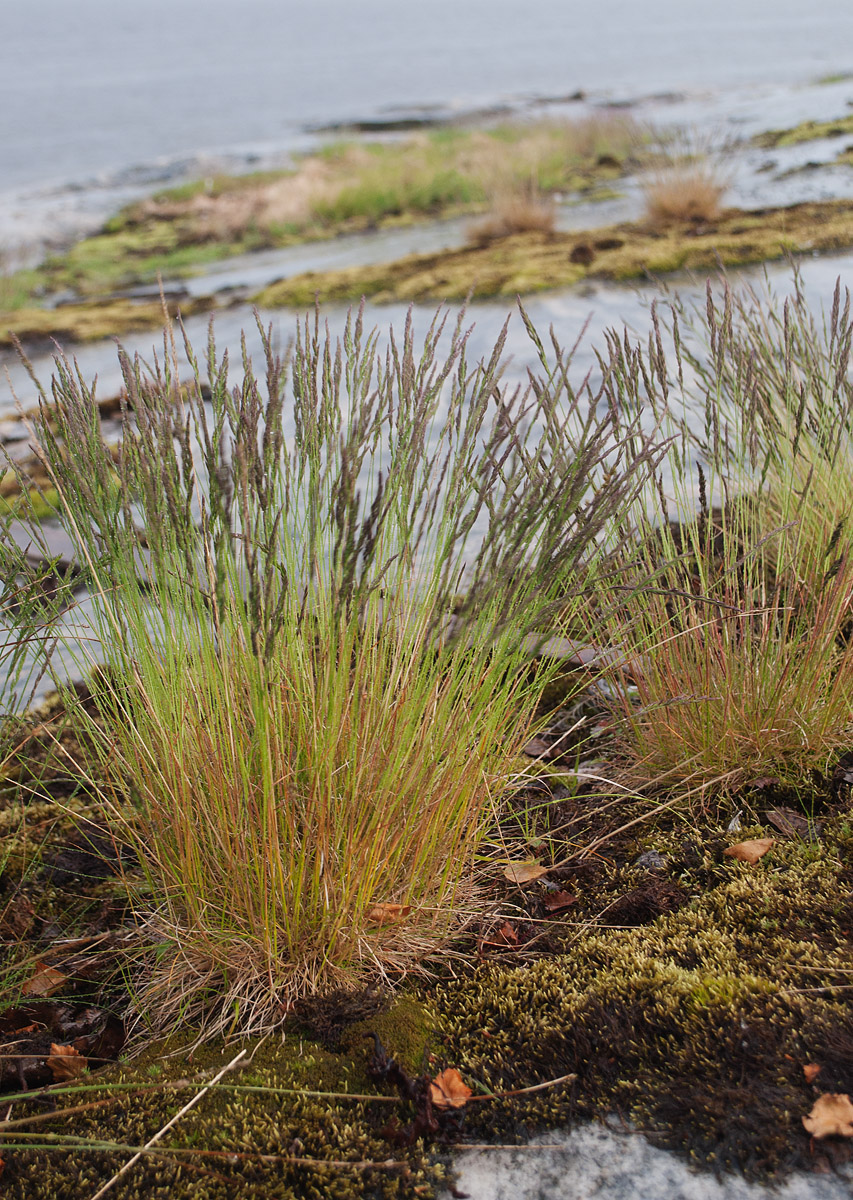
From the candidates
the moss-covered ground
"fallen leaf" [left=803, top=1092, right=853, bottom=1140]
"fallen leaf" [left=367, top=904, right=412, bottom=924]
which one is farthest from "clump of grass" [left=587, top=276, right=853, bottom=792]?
"fallen leaf" [left=803, top=1092, right=853, bottom=1140]

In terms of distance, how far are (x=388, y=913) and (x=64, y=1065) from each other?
1.97 ft

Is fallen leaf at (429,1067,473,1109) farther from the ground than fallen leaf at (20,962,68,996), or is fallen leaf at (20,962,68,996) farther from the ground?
fallen leaf at (429,1067,473,1109)

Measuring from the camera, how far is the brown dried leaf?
1748 mm

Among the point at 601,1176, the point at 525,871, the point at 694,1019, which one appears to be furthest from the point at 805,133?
the point at 601,1176

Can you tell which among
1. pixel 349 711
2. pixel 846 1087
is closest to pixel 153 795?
pixel 349 711

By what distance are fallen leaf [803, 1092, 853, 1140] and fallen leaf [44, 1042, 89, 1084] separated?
3.72 feet

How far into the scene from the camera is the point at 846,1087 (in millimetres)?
1167

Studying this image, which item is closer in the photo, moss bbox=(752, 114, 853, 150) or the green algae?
the green algae

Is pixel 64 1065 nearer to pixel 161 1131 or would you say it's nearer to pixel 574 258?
pixel 161 1131

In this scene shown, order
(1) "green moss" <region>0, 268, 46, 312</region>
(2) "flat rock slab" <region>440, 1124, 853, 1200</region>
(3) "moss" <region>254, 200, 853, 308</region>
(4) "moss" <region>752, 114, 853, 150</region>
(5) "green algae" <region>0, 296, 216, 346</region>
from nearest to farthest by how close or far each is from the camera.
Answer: (2) "flat rock slab" <region>440, 1124, 853, 1200</region>, (3) "moss" <region>254, 200, 853, 308</region>, (5) "green algae" <region>0, 296, 216, 346</region>, (4) "moss" <region>752, 114, 853, 150</region>, (1) "green moss" <region>0, 268, 46, 312</region>

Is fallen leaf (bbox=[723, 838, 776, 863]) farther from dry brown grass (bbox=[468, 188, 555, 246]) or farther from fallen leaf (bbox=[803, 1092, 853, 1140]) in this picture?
dry brown grass (bbox=[468, 188, 555, 246])

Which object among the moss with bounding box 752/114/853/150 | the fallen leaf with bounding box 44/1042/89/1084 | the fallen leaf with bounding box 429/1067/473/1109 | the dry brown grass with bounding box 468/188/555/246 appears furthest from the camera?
the moss with bounding box 752/114/853/150

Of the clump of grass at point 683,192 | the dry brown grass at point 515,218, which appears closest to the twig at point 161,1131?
the clump of grass at point 683,192

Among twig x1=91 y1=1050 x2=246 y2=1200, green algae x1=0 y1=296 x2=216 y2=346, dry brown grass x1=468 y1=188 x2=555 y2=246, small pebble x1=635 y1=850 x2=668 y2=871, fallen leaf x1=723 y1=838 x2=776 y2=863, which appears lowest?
small pebble x1=635 y1=850 x2=668 y2=871
